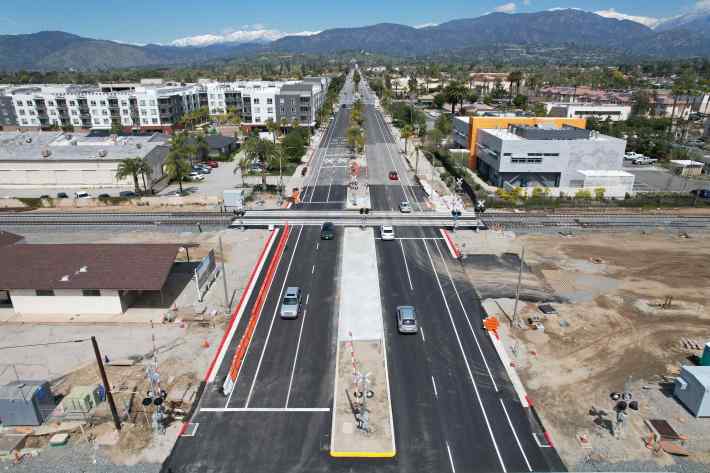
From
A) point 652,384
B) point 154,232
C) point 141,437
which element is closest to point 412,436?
point 141,437

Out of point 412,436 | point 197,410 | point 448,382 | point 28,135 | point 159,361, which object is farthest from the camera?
point 28,135

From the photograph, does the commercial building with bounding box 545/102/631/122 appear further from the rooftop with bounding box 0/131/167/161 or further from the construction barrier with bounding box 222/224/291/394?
the construction barrier with bounding box 222/224/291/394

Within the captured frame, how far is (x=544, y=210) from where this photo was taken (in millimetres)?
64938

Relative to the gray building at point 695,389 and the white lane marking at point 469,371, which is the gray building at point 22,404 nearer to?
the white lane marking at point 469,371

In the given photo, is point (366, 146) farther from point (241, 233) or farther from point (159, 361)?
point (159, 361)

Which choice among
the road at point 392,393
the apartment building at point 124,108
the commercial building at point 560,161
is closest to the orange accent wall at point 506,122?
the commercial building at point 560,161

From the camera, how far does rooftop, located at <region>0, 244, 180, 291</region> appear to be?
3703cm

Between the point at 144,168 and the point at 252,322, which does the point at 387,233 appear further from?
the point at 144,168

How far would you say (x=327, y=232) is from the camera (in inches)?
Result: 2130

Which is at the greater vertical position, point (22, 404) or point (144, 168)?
point (144, 168)

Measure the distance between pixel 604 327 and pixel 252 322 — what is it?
Answer: 29.2 meters

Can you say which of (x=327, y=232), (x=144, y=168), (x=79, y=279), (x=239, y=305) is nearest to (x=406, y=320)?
(x=239, y=305)

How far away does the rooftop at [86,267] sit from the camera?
37.0 meters

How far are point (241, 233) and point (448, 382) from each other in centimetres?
3542
